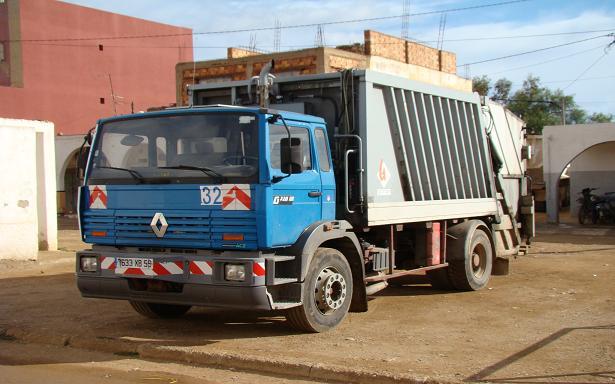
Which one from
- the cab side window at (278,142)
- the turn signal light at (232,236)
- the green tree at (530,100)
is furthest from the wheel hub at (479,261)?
the green tree at (530,100)

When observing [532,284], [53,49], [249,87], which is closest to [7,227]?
[249,87]

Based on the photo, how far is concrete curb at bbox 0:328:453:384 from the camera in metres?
6.28

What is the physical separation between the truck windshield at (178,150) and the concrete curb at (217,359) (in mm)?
1758

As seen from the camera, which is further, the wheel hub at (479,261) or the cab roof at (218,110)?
the wheel hub at (479,261)

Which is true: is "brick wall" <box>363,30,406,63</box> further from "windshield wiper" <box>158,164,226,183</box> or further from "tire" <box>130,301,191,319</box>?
"windshield wiper" <box>158,164,226,183</box>

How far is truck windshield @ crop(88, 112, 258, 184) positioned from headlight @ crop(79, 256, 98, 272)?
870 mm

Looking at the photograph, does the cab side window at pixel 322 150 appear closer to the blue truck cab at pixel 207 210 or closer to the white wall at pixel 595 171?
the blue truck cab at pixel 207 210

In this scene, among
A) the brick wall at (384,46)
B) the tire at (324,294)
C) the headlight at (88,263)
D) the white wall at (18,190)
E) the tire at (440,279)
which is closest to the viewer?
the tire at (324,294)

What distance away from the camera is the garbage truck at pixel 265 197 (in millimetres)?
7328

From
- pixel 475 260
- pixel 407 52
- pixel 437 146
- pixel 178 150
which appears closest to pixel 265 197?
pixel 178 150

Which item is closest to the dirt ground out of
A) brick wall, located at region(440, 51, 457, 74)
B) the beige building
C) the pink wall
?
the beige building

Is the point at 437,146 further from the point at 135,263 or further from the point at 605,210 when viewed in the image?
the point at 605,210

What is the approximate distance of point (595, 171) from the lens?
94.2 feet

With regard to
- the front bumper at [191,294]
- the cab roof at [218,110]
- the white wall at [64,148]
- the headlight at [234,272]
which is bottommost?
the front bumper at [191,294]
